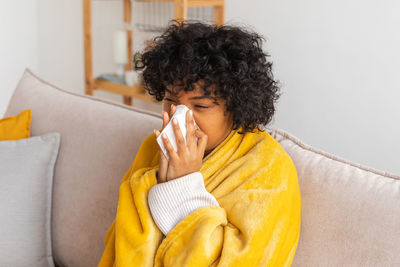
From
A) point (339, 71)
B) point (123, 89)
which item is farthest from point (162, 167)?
point (123, 89)

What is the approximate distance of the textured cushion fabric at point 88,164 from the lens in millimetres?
1282

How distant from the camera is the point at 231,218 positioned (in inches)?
35.1

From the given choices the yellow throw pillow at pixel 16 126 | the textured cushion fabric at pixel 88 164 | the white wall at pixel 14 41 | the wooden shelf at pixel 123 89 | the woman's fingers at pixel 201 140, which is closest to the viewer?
the woman's fingers at pixel 201 140

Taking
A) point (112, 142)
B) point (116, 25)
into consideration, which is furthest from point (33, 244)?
point (116, 25)

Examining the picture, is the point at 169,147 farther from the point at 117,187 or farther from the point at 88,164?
the point at 88,164

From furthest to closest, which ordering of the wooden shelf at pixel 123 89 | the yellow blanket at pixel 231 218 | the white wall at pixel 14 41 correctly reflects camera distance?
the white wall at pixel 14 41 < the wooden shelf at pixel 123 89 < the yellow blanket at pixel 231 218

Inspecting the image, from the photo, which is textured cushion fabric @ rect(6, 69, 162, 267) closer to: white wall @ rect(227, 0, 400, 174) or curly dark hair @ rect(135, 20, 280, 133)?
curly dark hair @ rect(135, 20, 280, 133)

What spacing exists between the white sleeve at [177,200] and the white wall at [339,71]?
41.2 inches

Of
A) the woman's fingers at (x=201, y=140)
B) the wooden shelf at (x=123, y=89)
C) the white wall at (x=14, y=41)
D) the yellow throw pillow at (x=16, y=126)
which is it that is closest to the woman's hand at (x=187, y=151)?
the woman's fingers at (x=201, y=140)

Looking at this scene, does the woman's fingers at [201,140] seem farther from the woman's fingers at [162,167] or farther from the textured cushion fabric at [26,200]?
the textured cushion fabric at [26,200]

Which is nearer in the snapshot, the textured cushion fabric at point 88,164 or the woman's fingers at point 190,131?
the woman's fingers at point 190,131

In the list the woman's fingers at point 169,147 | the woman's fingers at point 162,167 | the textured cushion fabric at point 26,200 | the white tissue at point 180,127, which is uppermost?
the white tissue at point 180,127

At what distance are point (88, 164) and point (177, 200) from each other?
0.54 meters

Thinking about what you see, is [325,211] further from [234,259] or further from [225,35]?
[225,35]
